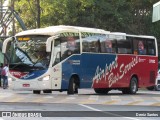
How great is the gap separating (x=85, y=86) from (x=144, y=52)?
5902 millimetres

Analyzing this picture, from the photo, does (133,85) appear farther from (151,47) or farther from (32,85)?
(32,85)

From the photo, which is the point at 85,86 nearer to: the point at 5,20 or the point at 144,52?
the point at 144,52

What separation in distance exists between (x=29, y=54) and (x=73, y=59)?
7.74 ft

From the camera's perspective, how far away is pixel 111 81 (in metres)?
27.4

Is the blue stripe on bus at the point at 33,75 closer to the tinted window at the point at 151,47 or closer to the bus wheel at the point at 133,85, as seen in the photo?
the bus wheel at the point at 133,85

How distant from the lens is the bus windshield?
23.4 metres

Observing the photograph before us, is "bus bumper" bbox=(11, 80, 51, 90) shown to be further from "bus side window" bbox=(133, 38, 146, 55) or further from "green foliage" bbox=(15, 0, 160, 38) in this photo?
"green foliage" bbox=(15, 0, 160, 38)

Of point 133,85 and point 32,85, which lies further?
point 133,85

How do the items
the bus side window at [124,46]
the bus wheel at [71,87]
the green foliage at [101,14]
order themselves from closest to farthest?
the bus wheel at [71,87], the bus side window at [124,46], the green foliage at [101,14]

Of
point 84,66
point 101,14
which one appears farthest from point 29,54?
point 101,14

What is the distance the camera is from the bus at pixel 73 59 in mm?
23391

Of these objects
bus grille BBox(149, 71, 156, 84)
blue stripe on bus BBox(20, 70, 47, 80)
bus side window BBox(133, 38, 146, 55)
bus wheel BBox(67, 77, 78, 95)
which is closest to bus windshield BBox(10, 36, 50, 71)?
blue stripe on bus BBox(20, 70, 47, 80)

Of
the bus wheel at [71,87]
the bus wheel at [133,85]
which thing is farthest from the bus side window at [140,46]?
the bus wheel at [71,87]

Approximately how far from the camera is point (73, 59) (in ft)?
80.5
